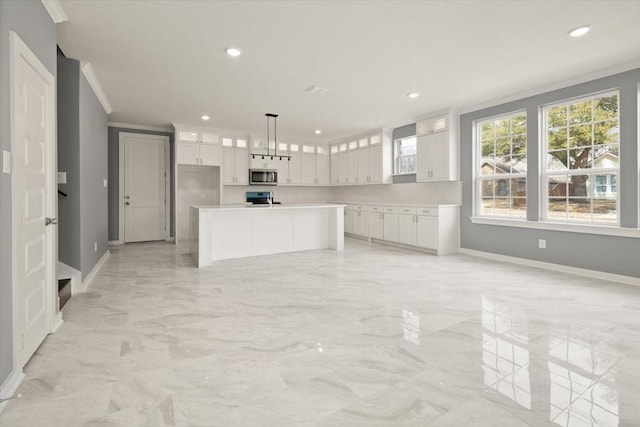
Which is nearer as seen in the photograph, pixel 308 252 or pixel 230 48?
pixel 230 48

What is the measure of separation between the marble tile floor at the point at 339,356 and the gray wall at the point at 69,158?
0.56 meters

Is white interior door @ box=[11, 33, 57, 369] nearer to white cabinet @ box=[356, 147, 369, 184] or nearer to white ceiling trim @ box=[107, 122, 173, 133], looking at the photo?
white ceiling trim @ box=[107, 122, 173, 133]

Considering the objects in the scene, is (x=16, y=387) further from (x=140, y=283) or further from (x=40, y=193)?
(x=140, y=283)

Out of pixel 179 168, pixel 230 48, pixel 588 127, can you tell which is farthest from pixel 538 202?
pixel 179 168

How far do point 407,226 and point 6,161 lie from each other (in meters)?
6.03

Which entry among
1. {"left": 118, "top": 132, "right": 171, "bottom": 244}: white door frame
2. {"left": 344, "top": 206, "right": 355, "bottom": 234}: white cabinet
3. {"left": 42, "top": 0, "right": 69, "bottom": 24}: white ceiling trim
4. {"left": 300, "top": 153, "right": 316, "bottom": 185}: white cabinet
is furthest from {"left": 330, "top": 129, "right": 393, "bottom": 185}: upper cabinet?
{"left": 42, "top": 0, "right": 69, "bottom": 24}: white ceiling trim

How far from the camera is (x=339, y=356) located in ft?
7.41

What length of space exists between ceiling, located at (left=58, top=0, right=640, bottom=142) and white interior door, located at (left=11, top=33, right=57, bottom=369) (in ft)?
3.16

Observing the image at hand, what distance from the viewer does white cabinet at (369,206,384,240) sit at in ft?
24.6

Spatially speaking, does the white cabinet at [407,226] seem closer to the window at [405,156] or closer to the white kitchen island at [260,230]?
the window at [405,156]

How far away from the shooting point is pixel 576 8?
2.83 metres

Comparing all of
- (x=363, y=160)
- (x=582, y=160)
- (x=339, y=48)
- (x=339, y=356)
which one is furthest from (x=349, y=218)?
(x=339, y=356)

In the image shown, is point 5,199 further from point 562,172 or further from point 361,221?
point 361,221

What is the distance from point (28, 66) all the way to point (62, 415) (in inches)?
85.4
